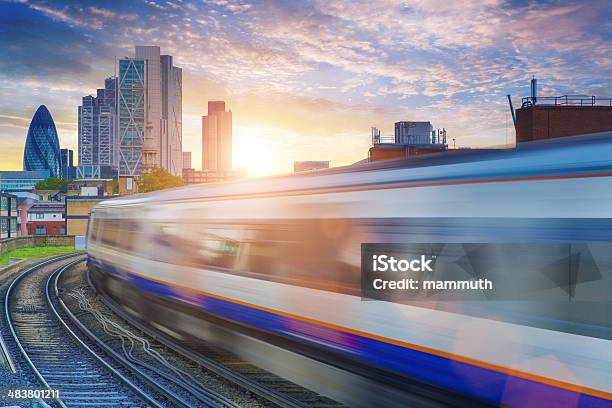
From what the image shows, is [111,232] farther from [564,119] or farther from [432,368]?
[564,119]

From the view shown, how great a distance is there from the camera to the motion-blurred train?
4578mm

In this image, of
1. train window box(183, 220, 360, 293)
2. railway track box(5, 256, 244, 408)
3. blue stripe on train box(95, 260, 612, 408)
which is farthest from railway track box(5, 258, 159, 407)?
blue stripe on train box(95, 260, 612, 408)

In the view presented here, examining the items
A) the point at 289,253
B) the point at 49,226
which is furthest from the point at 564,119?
the point at 49,226

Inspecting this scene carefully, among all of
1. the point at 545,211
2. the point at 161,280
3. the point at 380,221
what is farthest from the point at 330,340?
the point at 161,280

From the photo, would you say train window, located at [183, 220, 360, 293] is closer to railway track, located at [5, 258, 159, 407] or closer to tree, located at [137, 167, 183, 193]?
railway track, located at [5, 258, 159, 407]

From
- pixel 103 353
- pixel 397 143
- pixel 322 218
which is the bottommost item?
pixel 103 353

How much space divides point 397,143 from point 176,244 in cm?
3447

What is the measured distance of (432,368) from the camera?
556cm

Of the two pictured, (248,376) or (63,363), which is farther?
(63,363)

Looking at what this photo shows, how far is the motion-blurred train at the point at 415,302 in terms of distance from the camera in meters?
4.58

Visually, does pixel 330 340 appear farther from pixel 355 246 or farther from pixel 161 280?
pixel 161 280

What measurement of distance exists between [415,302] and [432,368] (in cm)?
62

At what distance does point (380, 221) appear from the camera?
20.8 feet

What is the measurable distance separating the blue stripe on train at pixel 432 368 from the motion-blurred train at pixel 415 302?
13 mm
